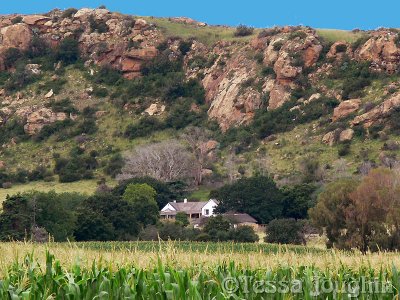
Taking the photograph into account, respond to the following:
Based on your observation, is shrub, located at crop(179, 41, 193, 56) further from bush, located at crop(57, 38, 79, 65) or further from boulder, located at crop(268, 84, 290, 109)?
boulder, located at crop(268, 84, 290, 109)

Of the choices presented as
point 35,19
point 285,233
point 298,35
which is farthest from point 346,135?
point 35,19

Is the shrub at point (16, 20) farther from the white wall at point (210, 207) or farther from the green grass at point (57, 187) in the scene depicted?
the white wall at point (210, 207)

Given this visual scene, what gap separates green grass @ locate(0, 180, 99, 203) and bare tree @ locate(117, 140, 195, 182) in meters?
3.72

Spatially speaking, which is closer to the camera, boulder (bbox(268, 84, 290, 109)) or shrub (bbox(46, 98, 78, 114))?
boulder (bbox(268, 84, 290, 109))

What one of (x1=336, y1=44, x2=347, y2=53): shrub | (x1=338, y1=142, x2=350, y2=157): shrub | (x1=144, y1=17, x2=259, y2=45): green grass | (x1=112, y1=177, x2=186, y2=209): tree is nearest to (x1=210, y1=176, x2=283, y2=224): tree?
(x1=112, y1=177, x2=186, y2=209): tree

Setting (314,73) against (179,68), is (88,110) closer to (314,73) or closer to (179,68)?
(179,68)

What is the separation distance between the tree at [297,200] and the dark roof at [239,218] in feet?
9.24

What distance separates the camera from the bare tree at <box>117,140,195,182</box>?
270 feet

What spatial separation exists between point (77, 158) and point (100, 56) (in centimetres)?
2634

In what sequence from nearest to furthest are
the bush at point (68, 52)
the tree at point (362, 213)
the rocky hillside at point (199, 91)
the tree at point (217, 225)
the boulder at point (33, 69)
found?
1. the tree at point (362, 213)
2. the tree at point (217, 225)
3. the rocky hillside at point (199, 91)
4. the boulder at point (33, 69)
5. the bush at point (68, 52)

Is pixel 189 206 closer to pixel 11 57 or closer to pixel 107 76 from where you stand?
pixel 107 76

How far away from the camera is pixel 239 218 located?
214ft

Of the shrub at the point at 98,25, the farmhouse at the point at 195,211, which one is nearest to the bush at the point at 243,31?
the shrub at the point at 98,25

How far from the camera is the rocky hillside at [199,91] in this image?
8069 centimetres
